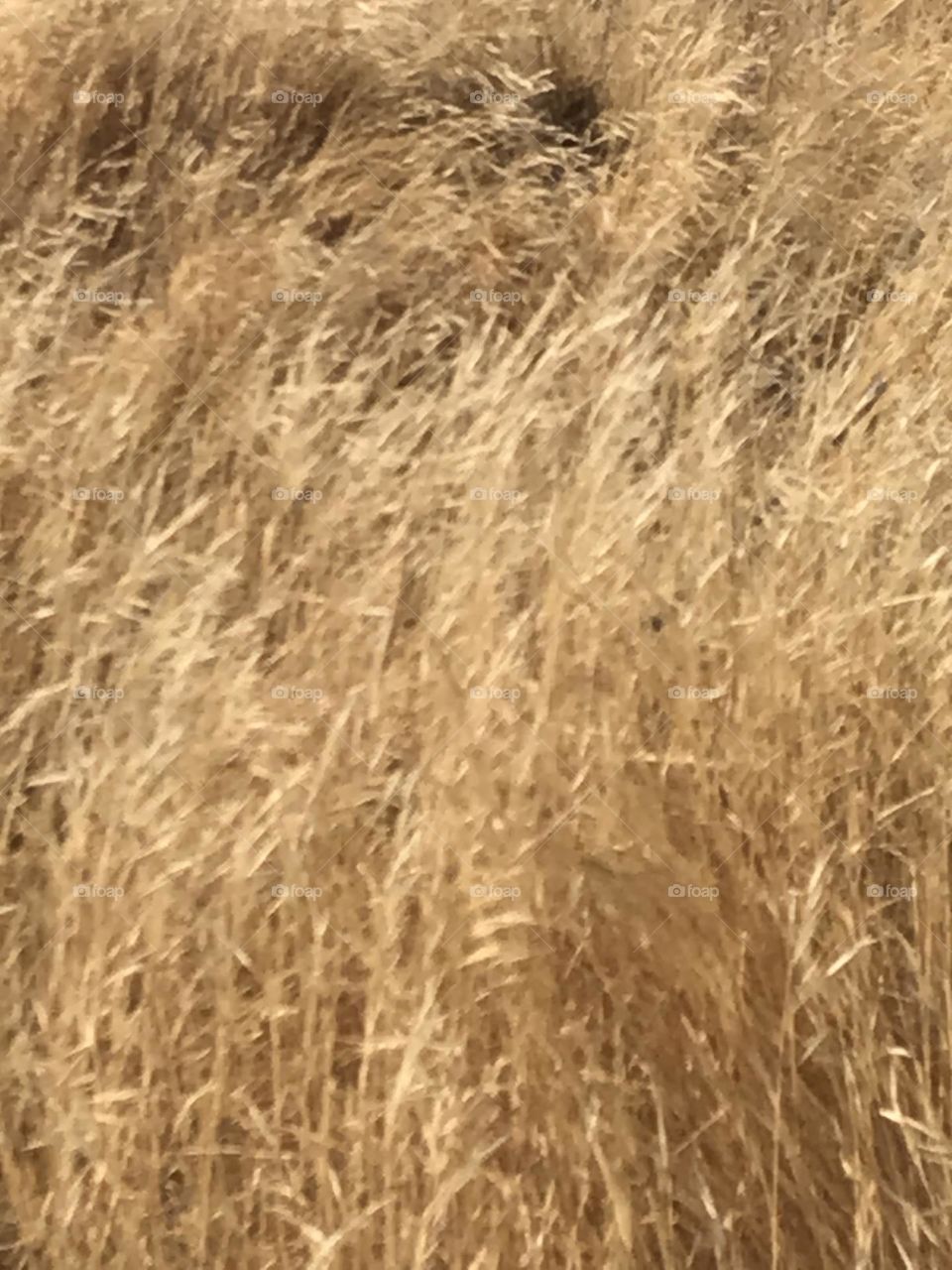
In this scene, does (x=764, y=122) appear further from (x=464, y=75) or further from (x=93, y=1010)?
(x=93, y=1010)

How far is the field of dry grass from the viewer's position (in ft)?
1.79

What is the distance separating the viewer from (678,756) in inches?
23.3

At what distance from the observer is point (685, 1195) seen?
1.75 feet

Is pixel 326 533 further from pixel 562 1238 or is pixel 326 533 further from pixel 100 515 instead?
pixel 562 1238

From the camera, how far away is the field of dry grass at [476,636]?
0.55 meters

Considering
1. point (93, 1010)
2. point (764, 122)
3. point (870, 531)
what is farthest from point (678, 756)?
point (764, 122)

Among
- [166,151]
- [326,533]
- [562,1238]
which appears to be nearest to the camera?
[562,1238]

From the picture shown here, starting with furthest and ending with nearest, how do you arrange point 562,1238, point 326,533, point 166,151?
point 166,151 → point 326,533 → point 562,1238

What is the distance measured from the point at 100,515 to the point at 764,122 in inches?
18.7

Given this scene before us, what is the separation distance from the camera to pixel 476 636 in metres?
0.62

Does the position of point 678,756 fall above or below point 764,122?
below

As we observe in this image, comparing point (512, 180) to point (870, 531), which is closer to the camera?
point (870, 531)

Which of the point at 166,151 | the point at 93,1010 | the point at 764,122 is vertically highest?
the point at 764,122

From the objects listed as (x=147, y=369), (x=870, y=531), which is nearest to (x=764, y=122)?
(x=870, y=531)
